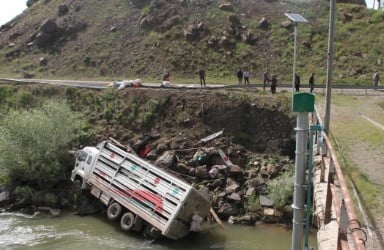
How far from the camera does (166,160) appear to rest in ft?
91.0

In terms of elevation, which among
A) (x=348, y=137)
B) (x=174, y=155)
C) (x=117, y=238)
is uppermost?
(x=348, y=137)

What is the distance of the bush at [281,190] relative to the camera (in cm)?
2327

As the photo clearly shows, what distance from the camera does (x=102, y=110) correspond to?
1391 inches

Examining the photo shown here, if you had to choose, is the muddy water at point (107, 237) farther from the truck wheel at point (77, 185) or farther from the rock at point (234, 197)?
the truck wheel at point (77, 185)

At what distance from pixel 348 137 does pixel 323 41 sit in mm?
29992

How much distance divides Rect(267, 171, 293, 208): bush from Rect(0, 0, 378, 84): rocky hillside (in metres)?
21.4

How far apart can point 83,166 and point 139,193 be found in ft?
17.2

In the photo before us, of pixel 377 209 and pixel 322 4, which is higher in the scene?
pixel 322 4

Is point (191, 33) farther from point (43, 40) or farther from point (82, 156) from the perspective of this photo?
point (82, 156)

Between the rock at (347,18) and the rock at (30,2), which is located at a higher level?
the rock at (30,2)

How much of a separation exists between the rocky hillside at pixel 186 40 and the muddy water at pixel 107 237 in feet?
79.3

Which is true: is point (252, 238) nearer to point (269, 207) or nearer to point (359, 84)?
point (269, 207)

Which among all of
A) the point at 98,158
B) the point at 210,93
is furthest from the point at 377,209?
the point at 210,93

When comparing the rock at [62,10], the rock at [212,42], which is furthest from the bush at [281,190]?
the rock at [62,10]
